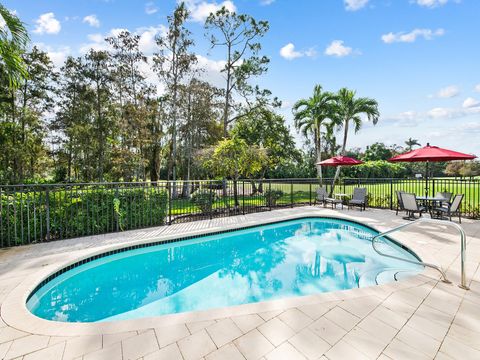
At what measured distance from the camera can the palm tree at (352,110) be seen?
12.6m

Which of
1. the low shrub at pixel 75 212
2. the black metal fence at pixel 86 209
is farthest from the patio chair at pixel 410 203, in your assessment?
the low shrub at pixel 75 212

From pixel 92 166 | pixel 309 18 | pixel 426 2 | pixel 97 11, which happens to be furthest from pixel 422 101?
pixel 92 166

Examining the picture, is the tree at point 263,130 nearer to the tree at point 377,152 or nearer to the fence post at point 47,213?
the fence post at point 47,213

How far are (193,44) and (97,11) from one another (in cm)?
648

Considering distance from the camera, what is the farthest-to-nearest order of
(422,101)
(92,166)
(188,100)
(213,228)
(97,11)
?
1. (188,100)
2. (92,166)
3. (422,101)
4. (97,11)
5. (213,228)

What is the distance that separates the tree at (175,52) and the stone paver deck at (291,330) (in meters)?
13.0

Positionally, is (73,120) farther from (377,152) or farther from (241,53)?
(377,152)

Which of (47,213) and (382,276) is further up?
(47,213)

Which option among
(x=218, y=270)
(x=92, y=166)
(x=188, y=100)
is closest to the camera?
(x=218, y=270)

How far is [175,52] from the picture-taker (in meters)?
13.6

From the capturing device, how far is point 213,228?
6.55 meters

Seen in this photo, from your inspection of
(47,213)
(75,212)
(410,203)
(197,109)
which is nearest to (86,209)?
(75,212)

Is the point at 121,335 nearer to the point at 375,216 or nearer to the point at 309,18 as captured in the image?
the point at 375,216

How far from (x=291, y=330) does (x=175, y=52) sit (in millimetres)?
14930
